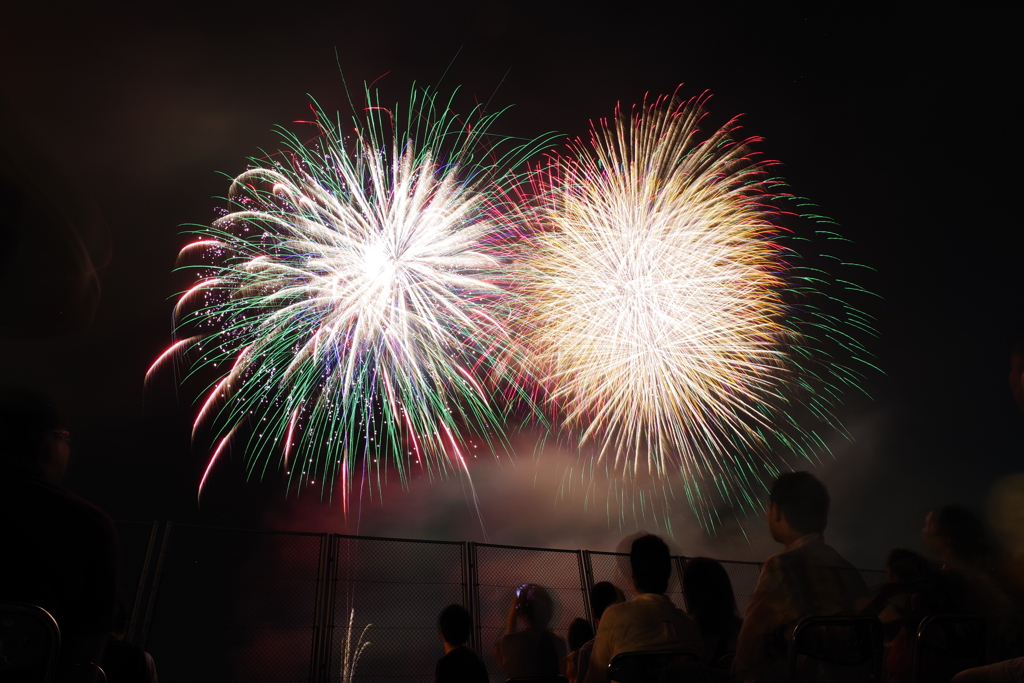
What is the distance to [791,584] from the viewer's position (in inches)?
113

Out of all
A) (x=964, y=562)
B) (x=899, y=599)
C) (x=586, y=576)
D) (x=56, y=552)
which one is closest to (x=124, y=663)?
(x=56, y=552)

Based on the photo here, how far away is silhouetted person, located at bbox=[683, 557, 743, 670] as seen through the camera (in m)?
3.61

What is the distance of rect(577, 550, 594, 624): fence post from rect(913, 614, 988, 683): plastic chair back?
20.3 feet

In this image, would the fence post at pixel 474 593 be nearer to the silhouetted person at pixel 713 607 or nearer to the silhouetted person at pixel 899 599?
the silhouetted person at pixel 713 607

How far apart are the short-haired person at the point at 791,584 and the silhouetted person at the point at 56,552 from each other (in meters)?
2.66

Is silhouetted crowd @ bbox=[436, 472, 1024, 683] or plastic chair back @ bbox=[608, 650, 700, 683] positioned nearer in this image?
plastic chair back @ bbox=[608, 650, 700, 683]

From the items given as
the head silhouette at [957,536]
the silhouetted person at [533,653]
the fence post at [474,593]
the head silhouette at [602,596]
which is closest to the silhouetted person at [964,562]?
the head silhouette at [957,536]

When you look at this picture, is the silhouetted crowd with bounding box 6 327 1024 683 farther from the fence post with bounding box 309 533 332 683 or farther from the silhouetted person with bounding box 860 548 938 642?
the fence post with bounding box 309 533 332 683

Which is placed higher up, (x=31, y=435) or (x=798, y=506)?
(x=31, y=435)

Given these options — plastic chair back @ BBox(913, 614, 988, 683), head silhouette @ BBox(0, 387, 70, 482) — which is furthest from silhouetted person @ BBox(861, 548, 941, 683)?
head silhouette @ BBox(0, 387, 70, 482)

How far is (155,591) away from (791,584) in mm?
6353

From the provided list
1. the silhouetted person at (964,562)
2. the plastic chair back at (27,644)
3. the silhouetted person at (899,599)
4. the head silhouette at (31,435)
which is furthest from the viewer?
the silhouetted person at (964,562)

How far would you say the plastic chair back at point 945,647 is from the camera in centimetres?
299

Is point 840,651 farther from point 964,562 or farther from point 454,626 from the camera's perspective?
point 454,626
